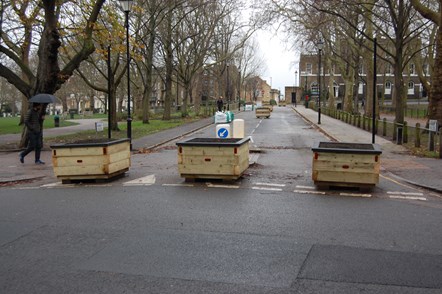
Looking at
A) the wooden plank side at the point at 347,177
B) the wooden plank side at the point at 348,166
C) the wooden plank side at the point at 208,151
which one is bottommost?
the wooden plank side at the point at 347,177

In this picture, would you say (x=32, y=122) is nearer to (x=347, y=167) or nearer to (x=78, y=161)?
(x=78, y=161)

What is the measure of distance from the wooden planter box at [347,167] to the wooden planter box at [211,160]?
1836 mm

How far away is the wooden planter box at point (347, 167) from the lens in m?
10.2

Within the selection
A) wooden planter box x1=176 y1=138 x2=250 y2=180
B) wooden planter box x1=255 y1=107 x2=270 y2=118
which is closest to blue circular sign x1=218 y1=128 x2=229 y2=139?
wooden planter box x1=176 y1=138 x2=250 y2=180

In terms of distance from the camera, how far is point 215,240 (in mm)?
6477

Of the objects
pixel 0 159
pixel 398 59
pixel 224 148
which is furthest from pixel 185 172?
pixel 398 59

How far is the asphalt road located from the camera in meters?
4.97

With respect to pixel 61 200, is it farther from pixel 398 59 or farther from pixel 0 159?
pixel 398 59

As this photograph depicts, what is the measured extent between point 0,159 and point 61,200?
8.95 meters

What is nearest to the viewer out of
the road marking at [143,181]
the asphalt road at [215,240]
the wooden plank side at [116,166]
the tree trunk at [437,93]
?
the asphalt road at [215,240]

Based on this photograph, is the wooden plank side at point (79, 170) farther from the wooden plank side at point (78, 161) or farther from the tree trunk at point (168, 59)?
the tree trunk at point (168, 59)

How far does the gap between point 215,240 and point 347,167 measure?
4.78 metres

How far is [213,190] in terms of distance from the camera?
33.8 feet

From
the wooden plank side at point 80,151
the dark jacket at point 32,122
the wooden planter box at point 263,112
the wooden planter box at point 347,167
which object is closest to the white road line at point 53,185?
the wooden plank side at point 80,151
